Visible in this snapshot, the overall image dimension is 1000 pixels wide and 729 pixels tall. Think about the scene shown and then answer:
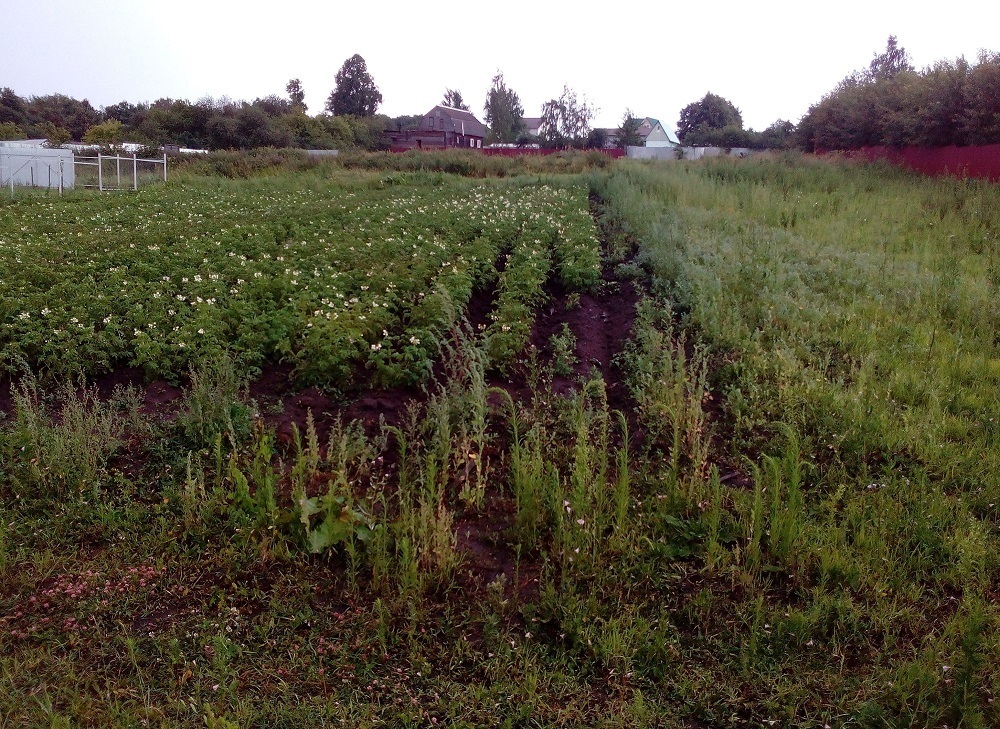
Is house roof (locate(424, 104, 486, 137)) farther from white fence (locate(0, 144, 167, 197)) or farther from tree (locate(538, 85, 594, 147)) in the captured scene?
white fence (locate(0, 144, 167, 197))

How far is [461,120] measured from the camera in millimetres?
83938

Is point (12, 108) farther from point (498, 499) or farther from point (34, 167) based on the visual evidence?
point (498, 499)

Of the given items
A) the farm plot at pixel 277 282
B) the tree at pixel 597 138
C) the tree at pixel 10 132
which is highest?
the tree at pixel 597 138

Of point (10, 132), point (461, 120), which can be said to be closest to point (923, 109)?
point (10, 132)

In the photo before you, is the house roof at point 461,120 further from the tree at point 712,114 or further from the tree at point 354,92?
the tree at point 712,114

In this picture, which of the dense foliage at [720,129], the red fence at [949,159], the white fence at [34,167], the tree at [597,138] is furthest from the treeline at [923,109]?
the tree at [597,138]

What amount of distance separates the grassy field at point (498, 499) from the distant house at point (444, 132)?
5839cm

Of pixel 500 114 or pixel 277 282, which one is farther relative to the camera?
pixel 500 114

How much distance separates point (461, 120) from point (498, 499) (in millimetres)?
84769

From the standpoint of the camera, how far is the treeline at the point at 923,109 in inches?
742

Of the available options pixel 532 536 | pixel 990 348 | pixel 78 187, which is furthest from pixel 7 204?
pixel 990 348

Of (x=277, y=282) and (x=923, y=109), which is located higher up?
(x=923, y=109)

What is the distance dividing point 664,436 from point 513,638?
94.3 inches

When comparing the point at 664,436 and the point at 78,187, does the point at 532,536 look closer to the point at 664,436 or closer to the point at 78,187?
the point at 664,436
